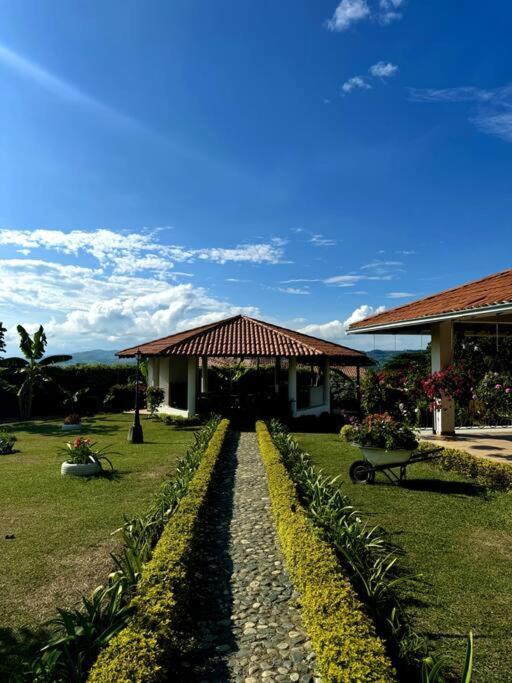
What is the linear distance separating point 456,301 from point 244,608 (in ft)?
31.0

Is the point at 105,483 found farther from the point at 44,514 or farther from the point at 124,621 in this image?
the point at 124,621

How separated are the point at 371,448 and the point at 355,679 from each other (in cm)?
616

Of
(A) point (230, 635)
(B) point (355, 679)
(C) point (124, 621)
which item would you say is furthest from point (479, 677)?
(C) point (124, 621)

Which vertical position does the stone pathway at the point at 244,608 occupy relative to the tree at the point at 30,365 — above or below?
below

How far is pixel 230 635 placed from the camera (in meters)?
3.97

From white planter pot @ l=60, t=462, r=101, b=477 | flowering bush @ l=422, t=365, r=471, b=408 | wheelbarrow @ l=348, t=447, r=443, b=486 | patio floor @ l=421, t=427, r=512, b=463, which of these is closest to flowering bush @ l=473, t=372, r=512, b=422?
flowering bush @ l=422, t=365, r=471, b=408

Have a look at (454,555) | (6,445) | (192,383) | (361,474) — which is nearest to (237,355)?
(192,383)

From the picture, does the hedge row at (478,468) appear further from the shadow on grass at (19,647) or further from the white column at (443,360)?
the shadow on grass at (19,647)

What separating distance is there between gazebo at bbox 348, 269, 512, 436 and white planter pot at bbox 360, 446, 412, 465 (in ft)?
10.2

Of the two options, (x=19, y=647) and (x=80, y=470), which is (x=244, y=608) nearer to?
(x=19, y=647)

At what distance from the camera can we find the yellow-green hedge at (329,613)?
294 cm

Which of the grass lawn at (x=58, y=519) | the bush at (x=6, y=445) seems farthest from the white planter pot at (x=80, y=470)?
the bush at (x=6, y=445)

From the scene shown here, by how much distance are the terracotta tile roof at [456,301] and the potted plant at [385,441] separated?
288cm

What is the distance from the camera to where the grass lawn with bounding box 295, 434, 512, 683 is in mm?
3877
